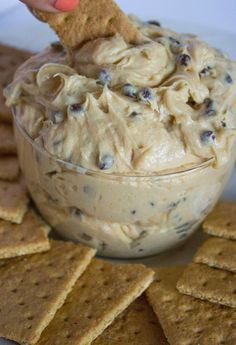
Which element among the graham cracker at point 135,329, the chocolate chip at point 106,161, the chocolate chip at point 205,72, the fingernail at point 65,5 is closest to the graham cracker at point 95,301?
the graham cracker at point 135,329

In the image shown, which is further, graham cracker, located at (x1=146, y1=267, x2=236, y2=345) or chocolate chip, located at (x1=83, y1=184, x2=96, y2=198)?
chocolate chip, located at (x1=83, y1=184, x2=96, y2=198)

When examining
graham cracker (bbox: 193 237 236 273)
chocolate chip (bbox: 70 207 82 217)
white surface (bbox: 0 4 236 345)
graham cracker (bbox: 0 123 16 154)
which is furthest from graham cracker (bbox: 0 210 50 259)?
white surface (bbox: 0 4 236 345)

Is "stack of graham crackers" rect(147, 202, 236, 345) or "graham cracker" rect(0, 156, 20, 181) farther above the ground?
"stack of graham crackers" rect(147, 202, 236, 345)

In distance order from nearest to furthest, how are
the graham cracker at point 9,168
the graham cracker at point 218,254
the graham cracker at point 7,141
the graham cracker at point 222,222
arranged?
the graham cracker at point 218,254, the graham cracker at point 222,222, the graham cracker at point 9,168, the graham cracker at point 7,141

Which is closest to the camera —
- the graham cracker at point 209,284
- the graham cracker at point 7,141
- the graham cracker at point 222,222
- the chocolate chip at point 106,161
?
the chocolate chip at point 106,161

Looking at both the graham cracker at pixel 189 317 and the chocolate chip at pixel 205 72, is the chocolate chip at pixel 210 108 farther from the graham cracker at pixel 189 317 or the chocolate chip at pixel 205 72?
the graham cracker at pixel 189 317

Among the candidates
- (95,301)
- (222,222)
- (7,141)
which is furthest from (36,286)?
(7,141)

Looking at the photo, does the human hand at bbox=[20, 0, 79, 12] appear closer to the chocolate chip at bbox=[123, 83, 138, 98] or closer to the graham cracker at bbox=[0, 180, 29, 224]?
the chocolate chip at bbox=[123, 83, 138, 98]

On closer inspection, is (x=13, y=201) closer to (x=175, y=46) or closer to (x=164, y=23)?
(x=175, y=46)
